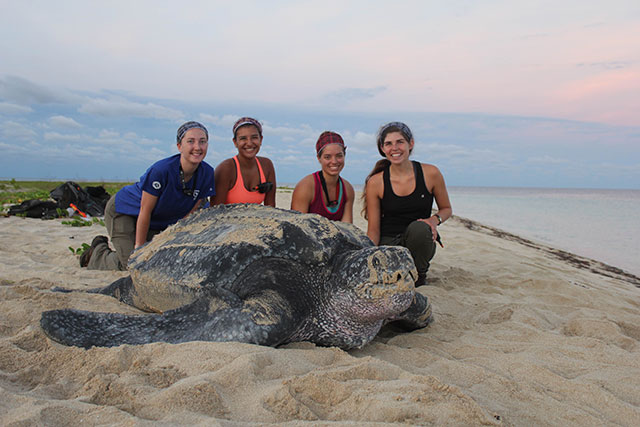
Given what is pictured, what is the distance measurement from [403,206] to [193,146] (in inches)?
72.0

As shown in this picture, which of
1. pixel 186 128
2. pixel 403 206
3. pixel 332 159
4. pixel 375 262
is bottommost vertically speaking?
pixel 375 262

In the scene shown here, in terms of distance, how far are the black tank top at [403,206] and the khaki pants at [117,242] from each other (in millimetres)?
2321

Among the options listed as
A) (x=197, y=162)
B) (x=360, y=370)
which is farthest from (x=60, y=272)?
(x=360, y=370)

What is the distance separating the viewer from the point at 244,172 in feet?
12.0

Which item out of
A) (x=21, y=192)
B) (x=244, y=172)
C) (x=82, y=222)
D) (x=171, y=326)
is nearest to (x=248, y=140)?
(x=244, y=172)

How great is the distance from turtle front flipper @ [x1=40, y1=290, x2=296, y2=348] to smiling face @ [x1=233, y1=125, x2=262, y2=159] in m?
Answer: 2.03

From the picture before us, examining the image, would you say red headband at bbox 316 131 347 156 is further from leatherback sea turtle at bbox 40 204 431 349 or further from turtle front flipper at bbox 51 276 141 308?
turtle front flipper at bbox 51 276 141 308

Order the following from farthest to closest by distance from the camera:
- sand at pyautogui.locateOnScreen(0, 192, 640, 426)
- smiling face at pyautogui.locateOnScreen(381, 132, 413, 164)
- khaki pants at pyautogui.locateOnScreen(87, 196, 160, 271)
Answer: khaki pants at pyautogui.locateOnScreen(87, 196, 160, 271) → smiling face at pyautogui.locateOnScreen(381, 132, 413, 164) → sand at pyautogui.locateOnScreen(0, 192, 640, 426)

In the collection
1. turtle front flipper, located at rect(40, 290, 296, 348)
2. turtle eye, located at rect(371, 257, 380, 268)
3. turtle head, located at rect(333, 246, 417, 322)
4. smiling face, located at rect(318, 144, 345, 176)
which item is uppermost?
smiling face, located at rect(318, 144, 345, 176)

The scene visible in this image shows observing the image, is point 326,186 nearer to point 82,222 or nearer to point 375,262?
point 375,262

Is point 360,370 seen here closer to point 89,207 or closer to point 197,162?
point 197,162

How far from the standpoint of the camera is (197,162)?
3.20m

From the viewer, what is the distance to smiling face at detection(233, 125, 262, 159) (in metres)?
3.53

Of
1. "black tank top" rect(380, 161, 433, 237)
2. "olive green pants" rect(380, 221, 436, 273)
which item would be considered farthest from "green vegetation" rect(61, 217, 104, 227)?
"olive green pants" rect(380, 221, 436, 273)
